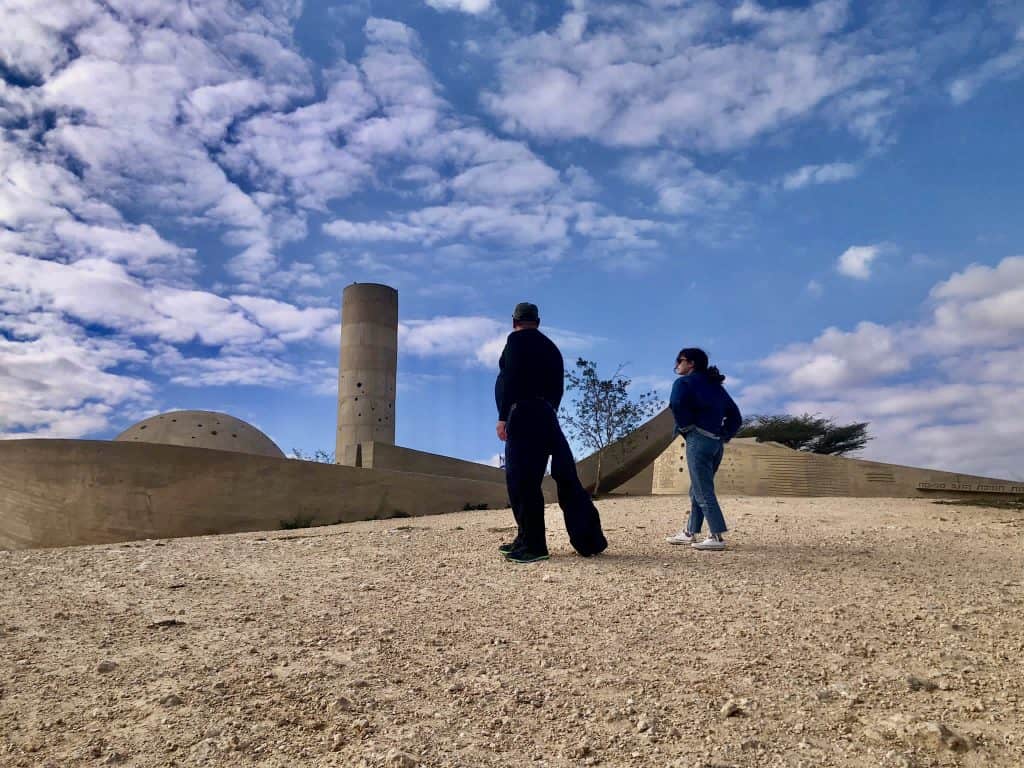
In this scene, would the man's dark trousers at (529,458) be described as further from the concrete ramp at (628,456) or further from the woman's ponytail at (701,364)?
the concrete ramp at (628,456)

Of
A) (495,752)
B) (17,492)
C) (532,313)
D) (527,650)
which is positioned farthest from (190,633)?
(17,492)

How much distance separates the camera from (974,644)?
3.41m

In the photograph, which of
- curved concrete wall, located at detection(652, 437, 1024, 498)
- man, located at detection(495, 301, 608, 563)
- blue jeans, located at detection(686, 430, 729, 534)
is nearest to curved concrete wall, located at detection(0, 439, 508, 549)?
man, located at detection(495, 301, 608, 563)

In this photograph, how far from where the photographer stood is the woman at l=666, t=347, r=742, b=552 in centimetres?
603

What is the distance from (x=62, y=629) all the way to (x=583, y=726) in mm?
2843

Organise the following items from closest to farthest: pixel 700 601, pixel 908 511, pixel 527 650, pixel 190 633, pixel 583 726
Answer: pixel 583 726
pixel 527 650
pixel 190 633
pixel 700 601
pixel 908 511

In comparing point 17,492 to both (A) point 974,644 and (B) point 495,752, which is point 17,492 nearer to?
(B) point 495,752

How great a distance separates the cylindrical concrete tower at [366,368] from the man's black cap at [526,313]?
50.5ft

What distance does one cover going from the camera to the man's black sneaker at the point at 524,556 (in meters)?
5.55

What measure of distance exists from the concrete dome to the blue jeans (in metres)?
12.7

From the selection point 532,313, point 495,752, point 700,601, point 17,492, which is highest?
point 532,313

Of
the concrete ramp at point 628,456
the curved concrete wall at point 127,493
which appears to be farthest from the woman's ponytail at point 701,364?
the concrete ramp at point 628,456

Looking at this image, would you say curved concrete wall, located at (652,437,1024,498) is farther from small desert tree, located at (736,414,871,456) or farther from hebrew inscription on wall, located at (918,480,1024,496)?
small desert tree, located at (736,414,871,456)

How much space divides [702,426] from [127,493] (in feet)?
32.3
